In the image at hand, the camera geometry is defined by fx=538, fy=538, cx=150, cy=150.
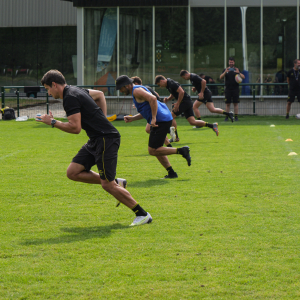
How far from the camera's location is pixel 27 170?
31.7 feet

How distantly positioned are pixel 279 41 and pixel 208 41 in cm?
307

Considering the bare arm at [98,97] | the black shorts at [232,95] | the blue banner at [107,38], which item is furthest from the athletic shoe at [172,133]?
the blue banner at [107,38]

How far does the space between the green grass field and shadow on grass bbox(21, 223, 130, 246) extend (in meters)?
0.01

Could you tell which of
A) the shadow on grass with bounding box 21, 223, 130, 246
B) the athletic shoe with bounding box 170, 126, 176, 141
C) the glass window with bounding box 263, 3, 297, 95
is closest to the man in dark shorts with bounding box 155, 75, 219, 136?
the athletic shoe with bounding box 170, 126, 176, 141

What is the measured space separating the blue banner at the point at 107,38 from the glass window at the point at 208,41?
11.5 feet

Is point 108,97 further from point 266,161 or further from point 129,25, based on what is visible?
point 266,161

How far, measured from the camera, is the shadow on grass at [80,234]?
5250mm

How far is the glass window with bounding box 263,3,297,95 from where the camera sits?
76.2 feet

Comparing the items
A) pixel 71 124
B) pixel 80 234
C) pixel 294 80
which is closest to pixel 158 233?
pixel 80 234

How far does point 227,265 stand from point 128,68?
20.2 meters

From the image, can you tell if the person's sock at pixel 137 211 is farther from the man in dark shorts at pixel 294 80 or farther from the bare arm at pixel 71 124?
the man in dark shorts at pixel 294 80

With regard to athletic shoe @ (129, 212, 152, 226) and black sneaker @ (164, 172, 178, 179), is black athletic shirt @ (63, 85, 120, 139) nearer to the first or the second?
athletic shoe @ (129, 212, 152, 226)

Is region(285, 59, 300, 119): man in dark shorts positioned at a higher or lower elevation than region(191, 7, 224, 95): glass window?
lower

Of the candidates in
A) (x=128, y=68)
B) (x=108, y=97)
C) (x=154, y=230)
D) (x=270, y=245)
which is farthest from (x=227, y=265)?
(x=128, y=68)
